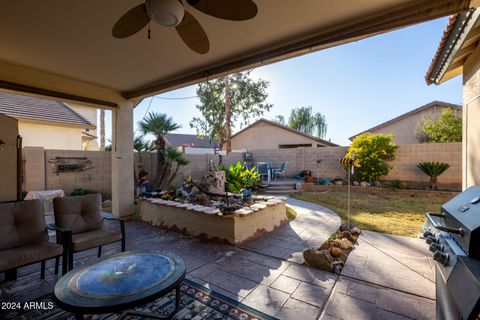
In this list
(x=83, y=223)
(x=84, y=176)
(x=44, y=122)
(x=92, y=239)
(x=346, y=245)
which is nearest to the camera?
(x=92, y=239)

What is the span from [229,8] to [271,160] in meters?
10.5

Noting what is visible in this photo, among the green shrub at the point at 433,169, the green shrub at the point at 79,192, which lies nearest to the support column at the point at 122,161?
the green shrub at the point at 79,192

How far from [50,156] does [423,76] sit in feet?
30.8

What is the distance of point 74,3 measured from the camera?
2.33m

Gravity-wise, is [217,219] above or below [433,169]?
below

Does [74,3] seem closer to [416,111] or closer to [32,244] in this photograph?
[32,244]

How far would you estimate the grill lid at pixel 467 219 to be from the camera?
129 centimetres

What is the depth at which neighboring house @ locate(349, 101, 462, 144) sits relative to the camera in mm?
14367

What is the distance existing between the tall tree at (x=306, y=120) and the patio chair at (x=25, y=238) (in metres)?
30.6

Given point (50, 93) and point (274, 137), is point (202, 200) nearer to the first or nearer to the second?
point (50, 93)

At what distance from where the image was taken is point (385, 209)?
6.22 metres

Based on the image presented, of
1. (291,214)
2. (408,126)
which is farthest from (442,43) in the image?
(408,126)

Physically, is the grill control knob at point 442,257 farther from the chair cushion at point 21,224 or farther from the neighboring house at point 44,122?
the neighboring house at point 44,122

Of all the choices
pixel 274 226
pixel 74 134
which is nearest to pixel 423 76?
pixel 274 226
